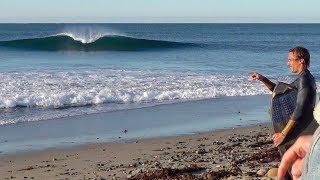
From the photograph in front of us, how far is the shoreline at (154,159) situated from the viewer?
7.88m

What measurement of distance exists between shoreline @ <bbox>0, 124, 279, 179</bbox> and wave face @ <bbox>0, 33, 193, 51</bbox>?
115ft

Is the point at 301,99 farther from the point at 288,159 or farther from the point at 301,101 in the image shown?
the point at 288,159

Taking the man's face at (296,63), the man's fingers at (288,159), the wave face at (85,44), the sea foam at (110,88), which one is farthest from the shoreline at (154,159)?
the wave face at (85,44)

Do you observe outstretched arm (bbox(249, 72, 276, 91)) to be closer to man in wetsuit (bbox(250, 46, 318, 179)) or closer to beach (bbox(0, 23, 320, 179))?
man in wetsuit (bbox(250, 46, 318, 179))

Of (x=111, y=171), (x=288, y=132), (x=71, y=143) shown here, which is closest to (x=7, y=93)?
(x=71, y=143)

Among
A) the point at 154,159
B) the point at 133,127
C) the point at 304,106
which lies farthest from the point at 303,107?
the point at 133,127

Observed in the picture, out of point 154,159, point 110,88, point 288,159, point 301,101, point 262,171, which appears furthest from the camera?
point 110,88

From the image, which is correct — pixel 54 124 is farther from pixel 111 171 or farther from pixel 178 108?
pixel 111 171

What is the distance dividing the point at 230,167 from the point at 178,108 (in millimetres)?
7091

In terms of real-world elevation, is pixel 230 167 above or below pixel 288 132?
below

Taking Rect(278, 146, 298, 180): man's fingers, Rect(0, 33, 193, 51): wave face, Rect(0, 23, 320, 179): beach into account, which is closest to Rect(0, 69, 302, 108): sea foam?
Rect(0, 23, 320, 179): beach

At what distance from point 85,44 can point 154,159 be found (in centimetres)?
3805

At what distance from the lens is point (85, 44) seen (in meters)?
46.4

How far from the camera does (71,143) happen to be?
34.5 feet
